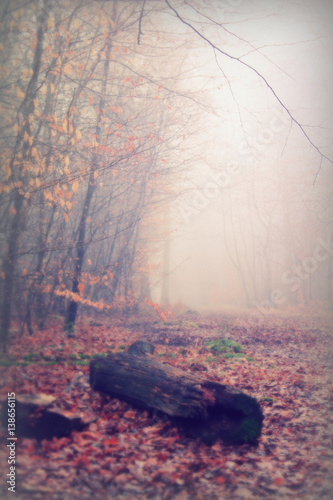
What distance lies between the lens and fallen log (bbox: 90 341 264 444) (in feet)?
12.3

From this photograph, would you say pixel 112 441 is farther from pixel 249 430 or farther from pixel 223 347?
pixel 223 347

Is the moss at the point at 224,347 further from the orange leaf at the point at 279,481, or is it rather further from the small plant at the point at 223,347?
the orange leaf at the point at 279,481

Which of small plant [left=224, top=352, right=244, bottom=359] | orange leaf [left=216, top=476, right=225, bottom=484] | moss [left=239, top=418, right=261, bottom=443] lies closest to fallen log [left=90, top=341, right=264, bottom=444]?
moss [left=239, top=418, right=261, bottom=443]

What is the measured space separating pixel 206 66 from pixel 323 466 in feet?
40.3

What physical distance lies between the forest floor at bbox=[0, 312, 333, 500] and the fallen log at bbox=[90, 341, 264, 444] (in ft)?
0.47

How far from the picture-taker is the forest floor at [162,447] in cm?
275

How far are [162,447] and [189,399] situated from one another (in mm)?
623


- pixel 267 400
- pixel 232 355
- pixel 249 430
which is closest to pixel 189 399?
pixel 249 430

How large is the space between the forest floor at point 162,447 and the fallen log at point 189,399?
0.14 metres

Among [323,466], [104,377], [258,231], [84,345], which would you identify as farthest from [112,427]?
[258,231]

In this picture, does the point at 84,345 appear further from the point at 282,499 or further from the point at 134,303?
the point at 134,303

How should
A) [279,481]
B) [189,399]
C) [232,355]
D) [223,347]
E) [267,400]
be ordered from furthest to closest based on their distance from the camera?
[223,347] → [232,355] → [267,400] → [189,399] → [279,481]

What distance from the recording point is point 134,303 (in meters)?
14.3

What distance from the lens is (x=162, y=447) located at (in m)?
3.49
